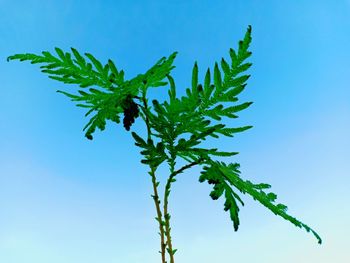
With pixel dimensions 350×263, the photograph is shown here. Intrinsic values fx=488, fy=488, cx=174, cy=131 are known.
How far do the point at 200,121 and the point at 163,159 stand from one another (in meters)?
0.19

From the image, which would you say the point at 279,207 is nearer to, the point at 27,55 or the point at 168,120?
the point at 168,120

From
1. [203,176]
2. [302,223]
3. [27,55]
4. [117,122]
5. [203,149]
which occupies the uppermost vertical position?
[27,55]

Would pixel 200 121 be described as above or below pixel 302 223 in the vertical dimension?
above

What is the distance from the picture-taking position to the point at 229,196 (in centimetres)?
163

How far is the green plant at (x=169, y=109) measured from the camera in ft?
5.39

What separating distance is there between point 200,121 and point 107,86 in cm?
35

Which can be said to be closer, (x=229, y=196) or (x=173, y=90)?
(x=229, y=196)

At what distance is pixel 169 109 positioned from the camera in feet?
5.55

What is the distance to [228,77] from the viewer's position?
5.68ft

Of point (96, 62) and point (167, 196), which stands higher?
point (96, 62)

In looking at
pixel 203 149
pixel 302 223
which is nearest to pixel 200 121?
pixel 203 149

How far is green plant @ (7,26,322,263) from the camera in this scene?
5.39 feet

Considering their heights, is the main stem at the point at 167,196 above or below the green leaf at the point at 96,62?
below

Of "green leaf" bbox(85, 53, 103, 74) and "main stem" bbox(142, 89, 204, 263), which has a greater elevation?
"green leaf" bbox(85, 53, 103, 74)
